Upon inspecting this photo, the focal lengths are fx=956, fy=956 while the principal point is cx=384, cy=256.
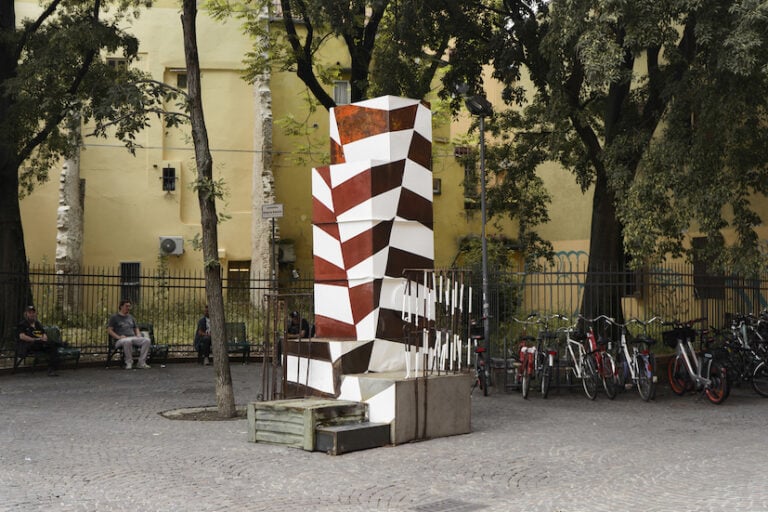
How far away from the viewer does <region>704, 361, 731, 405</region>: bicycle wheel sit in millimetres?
14219

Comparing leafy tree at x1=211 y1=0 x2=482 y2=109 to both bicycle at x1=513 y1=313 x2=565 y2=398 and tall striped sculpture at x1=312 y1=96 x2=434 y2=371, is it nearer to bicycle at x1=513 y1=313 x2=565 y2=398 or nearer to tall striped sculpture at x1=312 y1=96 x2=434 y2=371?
tall striped sculpture at x1=312 y1=96 x2=434 y2=371

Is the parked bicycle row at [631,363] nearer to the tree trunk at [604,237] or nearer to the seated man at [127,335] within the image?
the tree trunk at [604,237]

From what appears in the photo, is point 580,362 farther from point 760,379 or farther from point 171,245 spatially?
point 171,245

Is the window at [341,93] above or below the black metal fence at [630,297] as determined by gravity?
above

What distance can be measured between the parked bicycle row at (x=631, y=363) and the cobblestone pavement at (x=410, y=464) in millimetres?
622

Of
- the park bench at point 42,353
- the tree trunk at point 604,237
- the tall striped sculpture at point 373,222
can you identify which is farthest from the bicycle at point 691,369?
the park bench at point 42,353

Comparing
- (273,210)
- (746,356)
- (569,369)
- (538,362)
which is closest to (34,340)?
(273,210)

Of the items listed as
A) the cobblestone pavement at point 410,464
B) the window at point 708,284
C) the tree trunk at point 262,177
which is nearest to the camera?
the cobblestone pavement at point 410,464

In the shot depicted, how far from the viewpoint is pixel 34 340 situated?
1781 cm

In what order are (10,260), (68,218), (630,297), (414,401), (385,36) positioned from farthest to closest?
(68,218) < (385,36) < (10,260) < (630,297) < (414,401)

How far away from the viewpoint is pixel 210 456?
9.62 meters

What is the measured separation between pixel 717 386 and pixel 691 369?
2.04 ft

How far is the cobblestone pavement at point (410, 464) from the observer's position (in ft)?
25.0

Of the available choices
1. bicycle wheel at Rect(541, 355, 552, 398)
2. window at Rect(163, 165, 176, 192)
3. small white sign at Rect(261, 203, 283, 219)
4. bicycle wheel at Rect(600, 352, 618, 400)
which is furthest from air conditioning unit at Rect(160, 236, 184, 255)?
bicycle wheel at Rect(600, 352, 618, 400)
